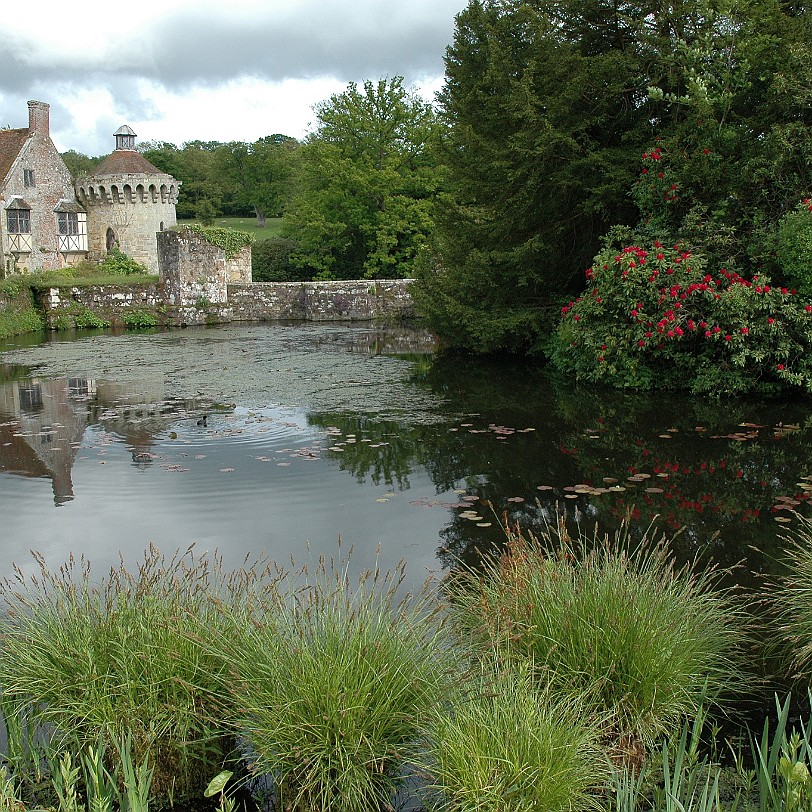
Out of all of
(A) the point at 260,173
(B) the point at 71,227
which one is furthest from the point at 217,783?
(A) the point at 260,173

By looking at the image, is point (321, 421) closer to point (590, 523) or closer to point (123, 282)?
point (590, 523)

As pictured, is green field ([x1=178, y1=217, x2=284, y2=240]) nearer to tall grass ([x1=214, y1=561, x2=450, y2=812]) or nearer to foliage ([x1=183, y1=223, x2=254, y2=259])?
foliage ([x1=183, y1=223, x2=254, y2=259])

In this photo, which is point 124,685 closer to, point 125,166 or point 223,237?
point 223,237

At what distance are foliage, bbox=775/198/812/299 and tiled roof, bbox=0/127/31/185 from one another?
113 feet

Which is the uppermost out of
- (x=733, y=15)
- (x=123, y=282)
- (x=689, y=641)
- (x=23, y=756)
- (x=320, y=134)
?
(x=320, y=134)

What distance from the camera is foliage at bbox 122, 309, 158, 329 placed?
28.8m

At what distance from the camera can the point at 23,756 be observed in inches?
140

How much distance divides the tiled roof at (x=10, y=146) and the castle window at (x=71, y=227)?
9.39 ft

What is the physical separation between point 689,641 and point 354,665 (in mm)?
1618

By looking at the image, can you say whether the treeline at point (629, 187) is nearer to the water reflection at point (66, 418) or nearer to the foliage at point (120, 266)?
the water reflection at point (66, 418)

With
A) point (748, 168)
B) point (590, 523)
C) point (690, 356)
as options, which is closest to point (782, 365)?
point (690, 356)

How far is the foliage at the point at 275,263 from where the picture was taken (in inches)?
1624

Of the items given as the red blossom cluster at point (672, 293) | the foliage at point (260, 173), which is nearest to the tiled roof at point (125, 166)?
the foliage at point (260, 173)

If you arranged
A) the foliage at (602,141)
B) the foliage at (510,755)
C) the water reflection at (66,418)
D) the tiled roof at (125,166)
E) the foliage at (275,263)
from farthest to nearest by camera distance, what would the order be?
the foliage at (275,263) < the tiled roof at (125,166) < the foliage at (602,141) < the water reflection at (66,418) < the foliage at (510,755)
